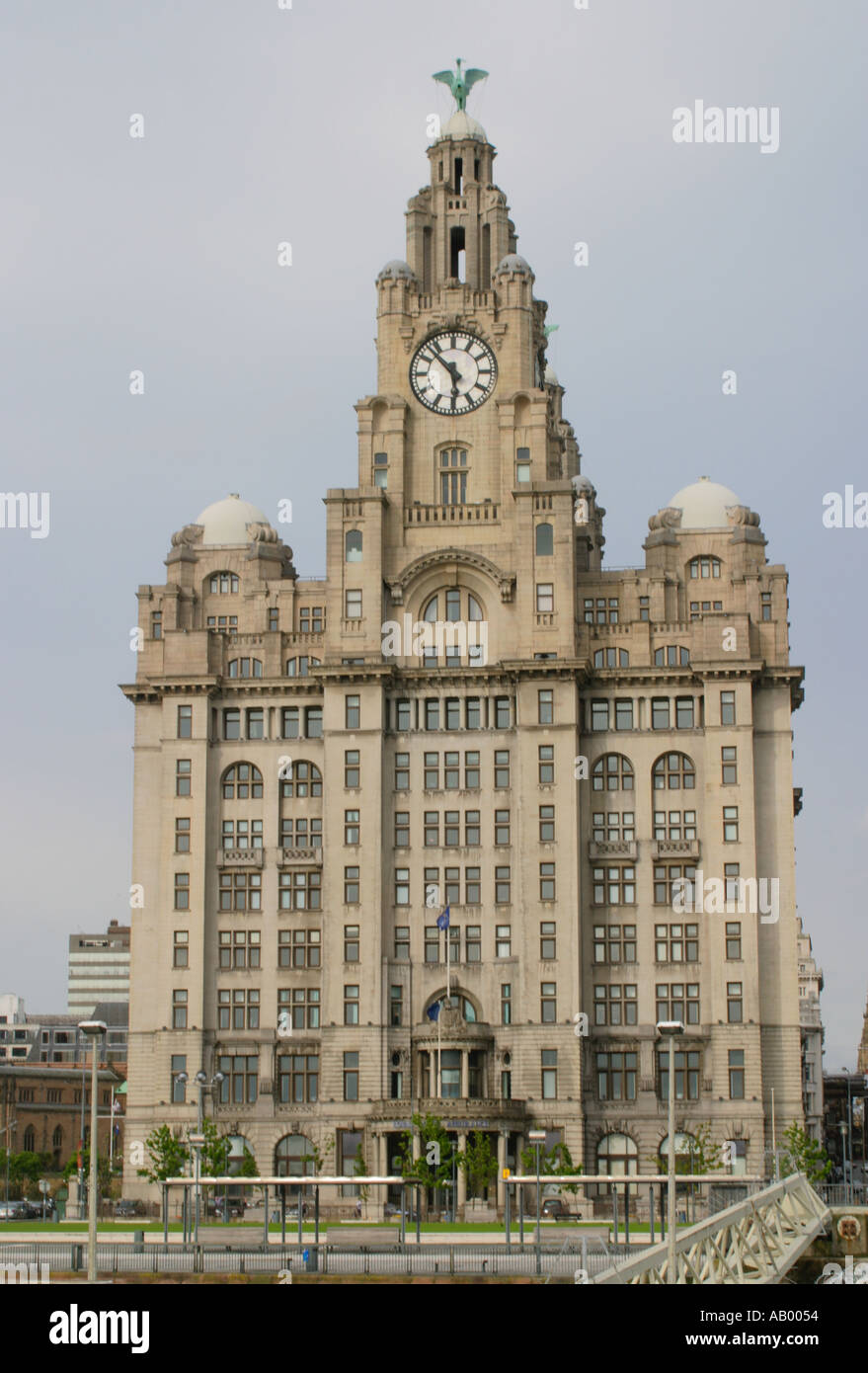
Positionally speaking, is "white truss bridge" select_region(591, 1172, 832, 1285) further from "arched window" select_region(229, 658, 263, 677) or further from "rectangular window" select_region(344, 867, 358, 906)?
"arched window" select_region(229, 658, 263, 677)

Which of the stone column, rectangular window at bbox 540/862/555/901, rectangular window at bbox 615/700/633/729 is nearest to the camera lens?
the stone column

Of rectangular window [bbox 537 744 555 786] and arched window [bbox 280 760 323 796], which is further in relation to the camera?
arched window [bbox 280 760 323 796]

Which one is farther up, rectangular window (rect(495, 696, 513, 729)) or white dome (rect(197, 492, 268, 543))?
white dome (rect(197, 492, 268, 543))

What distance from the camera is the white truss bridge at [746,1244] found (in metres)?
59.6

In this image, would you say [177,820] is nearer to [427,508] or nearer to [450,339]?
[427,508]

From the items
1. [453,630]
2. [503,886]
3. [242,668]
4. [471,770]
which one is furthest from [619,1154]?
[242,668]

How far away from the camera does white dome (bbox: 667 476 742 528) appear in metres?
144

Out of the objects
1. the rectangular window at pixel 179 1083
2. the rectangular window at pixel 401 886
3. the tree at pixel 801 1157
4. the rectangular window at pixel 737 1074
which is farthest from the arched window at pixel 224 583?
the tree at pixel 801 1157

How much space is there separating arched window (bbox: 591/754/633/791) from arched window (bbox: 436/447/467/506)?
68.9 ft

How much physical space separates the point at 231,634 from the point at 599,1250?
70.4 m

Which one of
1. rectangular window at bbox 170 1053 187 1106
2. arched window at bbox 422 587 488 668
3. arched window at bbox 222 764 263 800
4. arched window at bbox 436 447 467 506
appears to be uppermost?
arched window at bbox 436 447 467 506

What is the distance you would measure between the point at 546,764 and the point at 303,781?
1690 cm

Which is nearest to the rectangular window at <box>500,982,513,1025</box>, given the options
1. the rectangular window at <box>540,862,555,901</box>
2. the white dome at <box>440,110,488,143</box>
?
the rectangular window at <box>540,862,555,901</box>
